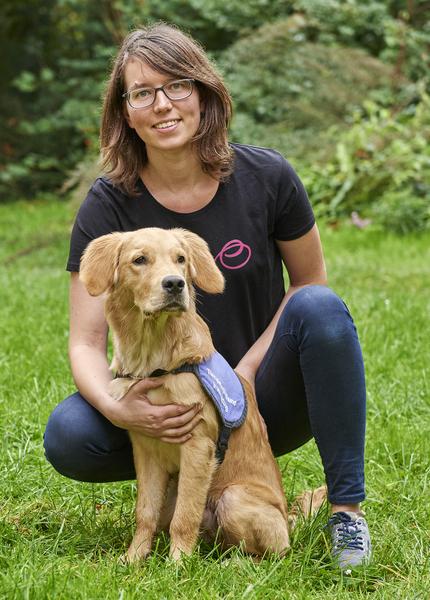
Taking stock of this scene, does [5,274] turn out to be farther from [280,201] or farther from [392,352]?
[280,201]

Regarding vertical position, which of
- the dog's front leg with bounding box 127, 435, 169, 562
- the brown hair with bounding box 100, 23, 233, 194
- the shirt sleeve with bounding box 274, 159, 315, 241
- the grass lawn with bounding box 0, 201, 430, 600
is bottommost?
the grass lawn with bounding box 0, 201, 430, 600

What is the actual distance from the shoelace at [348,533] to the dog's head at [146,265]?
0.83 metres

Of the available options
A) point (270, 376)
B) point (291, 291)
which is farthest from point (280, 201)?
point (270, 376)

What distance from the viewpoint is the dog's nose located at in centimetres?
267

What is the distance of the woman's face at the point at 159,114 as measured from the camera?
123 inches

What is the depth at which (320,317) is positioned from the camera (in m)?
2.83

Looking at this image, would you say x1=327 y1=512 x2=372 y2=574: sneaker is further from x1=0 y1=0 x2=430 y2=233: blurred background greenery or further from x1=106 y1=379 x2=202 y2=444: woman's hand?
x1=0 y1=0 x2=430 y2=233: blurred background greenery

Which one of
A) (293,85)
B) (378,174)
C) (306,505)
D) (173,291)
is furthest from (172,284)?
(293,85)

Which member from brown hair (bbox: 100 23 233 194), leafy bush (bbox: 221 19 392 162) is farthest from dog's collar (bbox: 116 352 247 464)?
leafy bush (bbox: 221 19 392 162)

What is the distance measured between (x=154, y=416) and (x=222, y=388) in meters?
0.23

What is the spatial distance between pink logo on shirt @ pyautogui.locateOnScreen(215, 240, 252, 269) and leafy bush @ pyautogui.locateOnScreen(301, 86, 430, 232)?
18.0 ft

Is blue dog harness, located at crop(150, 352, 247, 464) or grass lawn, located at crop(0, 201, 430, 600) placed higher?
blue dog harness, located at crop(150, 352, 247, 464)

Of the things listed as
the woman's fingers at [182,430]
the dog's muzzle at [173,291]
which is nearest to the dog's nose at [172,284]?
the dog's muzzle at [173,291]

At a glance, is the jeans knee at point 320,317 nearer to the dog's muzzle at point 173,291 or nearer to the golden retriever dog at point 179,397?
the golden retriever dog at point 179,397
